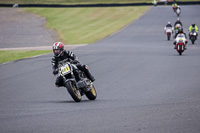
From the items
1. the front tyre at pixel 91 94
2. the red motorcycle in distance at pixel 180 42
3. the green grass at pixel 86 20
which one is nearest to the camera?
the front tyre at pixel 91 94

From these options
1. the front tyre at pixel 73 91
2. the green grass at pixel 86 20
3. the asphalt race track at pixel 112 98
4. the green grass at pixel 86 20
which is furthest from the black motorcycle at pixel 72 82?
the green grass at pixel 86 20

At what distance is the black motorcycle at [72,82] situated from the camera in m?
10.4

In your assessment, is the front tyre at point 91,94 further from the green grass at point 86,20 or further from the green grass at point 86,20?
the green grass at point 86,20

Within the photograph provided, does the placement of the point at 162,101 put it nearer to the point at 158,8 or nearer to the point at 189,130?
the point at 189,130

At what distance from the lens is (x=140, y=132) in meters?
6.68

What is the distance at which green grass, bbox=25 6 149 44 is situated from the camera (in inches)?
1736

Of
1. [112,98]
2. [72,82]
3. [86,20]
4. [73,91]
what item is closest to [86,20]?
[86,20]

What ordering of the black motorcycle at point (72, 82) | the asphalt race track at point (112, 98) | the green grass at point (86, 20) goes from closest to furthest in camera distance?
the asphalt race track at point (112, 98) < the black motorcycle at point (72, 82) < the green grass at point (86, 20)

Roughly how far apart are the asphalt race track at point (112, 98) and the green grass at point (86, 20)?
18369mm

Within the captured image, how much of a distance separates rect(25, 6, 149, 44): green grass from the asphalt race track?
1837 cm

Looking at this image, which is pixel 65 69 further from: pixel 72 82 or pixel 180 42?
pixel 180 42

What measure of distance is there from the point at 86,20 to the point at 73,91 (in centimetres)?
4833

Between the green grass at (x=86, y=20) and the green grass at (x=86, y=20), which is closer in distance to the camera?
the green grass at (x=86, y=20)

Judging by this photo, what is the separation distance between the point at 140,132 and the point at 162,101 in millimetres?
3774
